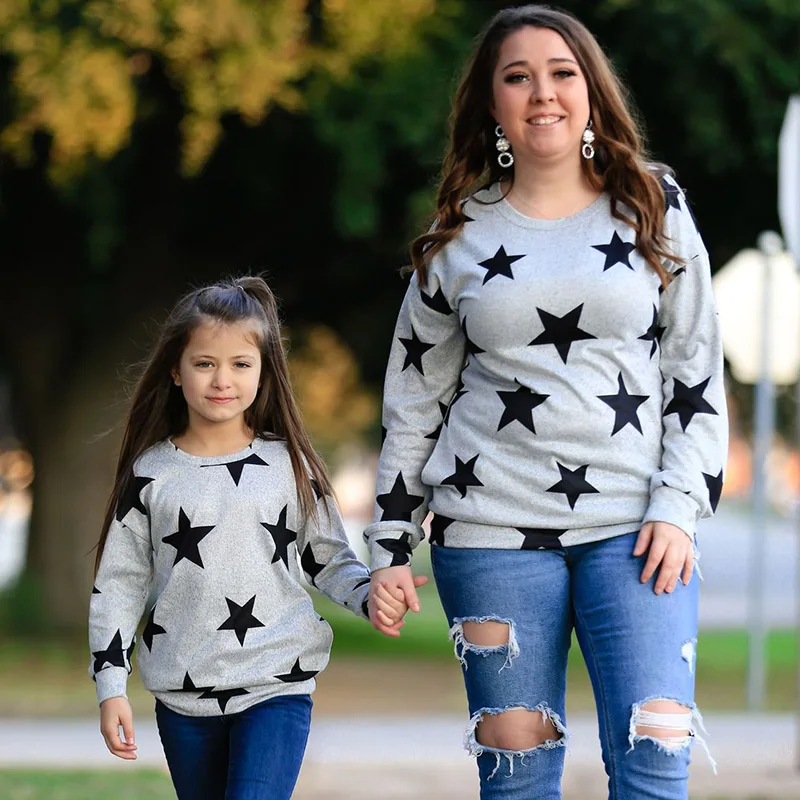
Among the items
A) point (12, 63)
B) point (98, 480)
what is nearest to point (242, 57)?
point (12, 63)

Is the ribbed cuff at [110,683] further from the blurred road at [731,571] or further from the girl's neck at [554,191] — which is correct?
the blurred road at [731,571]

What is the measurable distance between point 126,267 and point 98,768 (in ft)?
21.4

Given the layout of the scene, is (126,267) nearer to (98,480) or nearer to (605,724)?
(98,480)

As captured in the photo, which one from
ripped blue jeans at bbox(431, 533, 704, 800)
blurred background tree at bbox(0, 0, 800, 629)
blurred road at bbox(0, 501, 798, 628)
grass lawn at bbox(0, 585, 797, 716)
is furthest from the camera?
blurred road at bbox(0, 501, 798, 628)

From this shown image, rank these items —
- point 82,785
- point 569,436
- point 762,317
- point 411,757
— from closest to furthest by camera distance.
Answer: point 569,436 → point 82,785 → point 411,757 → point 762,317

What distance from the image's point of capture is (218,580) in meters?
3.45

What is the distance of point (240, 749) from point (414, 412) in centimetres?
76

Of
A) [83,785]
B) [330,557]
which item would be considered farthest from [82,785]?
[330,557]

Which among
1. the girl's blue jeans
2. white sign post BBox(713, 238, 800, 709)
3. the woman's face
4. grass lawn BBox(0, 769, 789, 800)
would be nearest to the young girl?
the girl's blue jeans

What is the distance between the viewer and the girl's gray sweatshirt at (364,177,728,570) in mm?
3246

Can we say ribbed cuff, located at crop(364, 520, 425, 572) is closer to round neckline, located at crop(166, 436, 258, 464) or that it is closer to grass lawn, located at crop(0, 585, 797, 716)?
round neckline, located at crop(166, 436, 258, 464)

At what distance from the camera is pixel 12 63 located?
1008 centimetres

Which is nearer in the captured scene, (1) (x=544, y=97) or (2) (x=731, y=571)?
(1) (x=544, y=97)

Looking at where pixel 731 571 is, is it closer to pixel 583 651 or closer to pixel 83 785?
pixel 83 785
